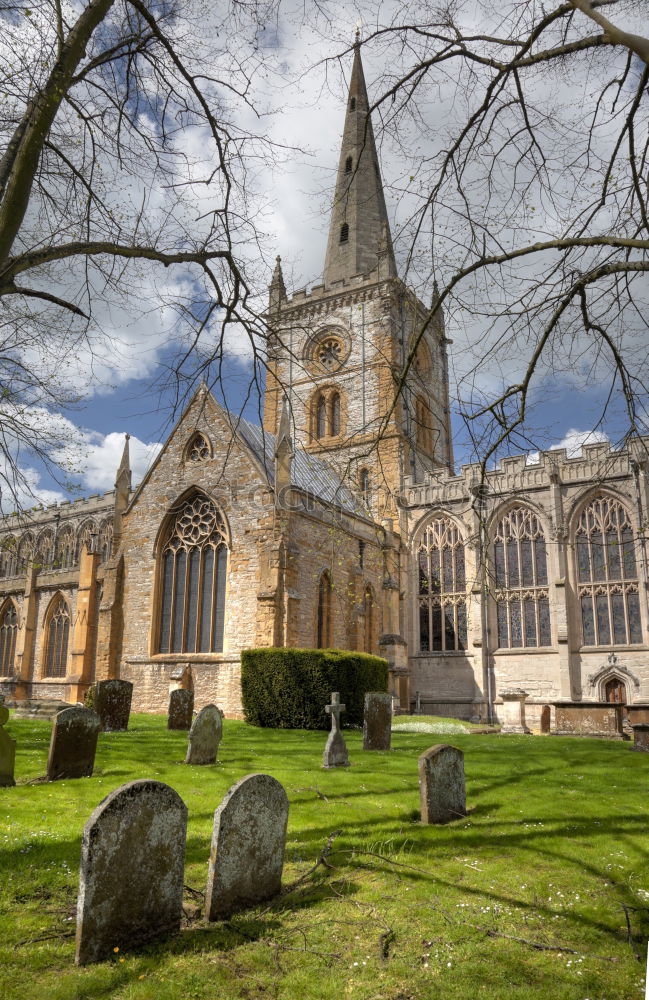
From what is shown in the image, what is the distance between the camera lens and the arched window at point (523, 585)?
2523cm

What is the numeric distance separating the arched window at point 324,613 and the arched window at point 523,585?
7.79m

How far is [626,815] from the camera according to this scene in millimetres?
6965

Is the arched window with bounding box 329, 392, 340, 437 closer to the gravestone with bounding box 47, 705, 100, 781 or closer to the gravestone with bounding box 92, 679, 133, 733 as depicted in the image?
the gravestone with bounding box 92, 679, 133, 733

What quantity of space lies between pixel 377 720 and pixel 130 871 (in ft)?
26.6

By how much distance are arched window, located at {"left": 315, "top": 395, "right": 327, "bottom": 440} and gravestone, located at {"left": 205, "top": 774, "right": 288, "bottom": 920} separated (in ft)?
97.7

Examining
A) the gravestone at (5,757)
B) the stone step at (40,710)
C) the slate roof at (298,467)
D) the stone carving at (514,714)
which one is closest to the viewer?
the gravestone at (5,757)

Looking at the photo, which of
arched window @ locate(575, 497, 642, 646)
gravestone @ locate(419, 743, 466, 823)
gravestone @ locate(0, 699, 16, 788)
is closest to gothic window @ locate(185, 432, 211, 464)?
gravestone @ locate(0, 699, 16, 788)

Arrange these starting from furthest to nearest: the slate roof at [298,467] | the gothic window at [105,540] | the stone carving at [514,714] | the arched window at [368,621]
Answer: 1. the gothic window at [105,540]
2. the arched window at [368,621]
3. the slate roof at [298,467]
4. the stone carving at [514,714]

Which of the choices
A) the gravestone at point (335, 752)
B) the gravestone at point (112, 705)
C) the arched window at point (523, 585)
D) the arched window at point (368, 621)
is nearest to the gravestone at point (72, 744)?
the gravestone at point (335, 752)

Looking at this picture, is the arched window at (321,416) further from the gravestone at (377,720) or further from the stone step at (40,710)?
the gravestone at (377,720)

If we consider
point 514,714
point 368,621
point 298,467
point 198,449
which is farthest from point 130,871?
point 298,467

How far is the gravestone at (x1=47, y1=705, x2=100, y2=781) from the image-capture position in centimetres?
808

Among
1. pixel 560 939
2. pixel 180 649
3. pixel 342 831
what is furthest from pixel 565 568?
pixel 560 939

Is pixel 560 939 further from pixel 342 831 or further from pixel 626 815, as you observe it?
pixel 626 815
